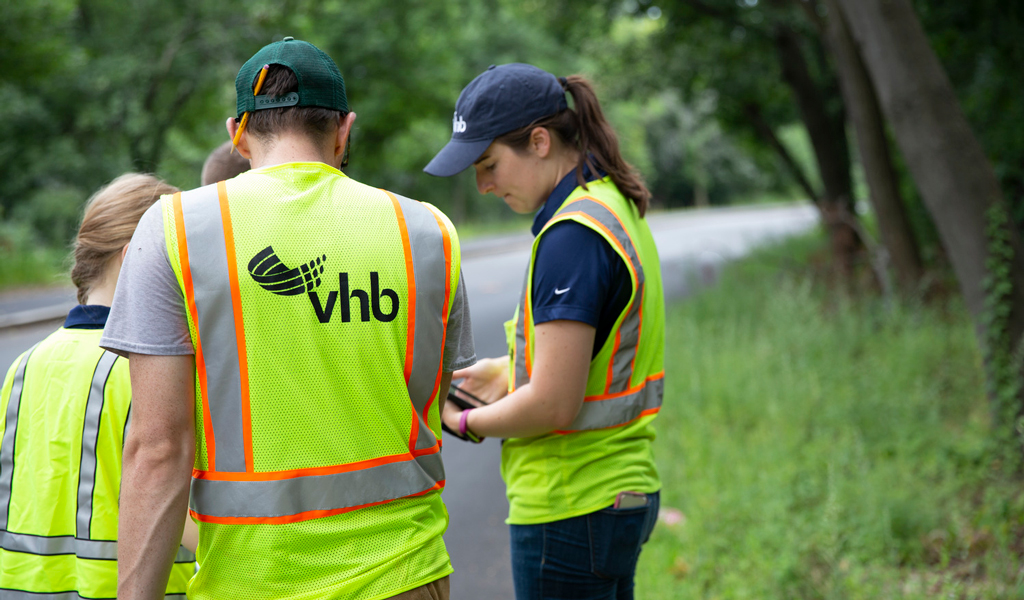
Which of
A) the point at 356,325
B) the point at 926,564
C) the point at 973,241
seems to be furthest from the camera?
the point at 973,241

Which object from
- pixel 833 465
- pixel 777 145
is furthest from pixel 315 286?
pixel 777 145

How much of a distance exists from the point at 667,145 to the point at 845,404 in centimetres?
4412

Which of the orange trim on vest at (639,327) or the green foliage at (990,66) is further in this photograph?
the green foliage at (990,66)

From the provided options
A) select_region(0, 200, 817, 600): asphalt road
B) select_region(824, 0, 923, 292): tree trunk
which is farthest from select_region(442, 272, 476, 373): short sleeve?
select_region(824, 0, 923, 292): tree trunk

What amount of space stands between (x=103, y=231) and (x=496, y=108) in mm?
953

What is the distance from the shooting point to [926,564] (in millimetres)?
3637

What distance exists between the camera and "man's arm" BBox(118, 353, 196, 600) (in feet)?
4.36

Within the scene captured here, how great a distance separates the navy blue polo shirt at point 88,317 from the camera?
1.80 metres

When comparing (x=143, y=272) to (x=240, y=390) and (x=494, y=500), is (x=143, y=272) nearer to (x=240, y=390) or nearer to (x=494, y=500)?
(x=240, y=390)

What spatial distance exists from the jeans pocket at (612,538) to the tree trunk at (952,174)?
3355 millimetres

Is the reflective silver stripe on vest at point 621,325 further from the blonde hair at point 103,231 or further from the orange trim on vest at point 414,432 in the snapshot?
the blonde hair at point 103,231

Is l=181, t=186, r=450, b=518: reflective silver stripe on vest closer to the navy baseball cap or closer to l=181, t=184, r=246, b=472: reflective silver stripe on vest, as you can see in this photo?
l=181, t=184, r=246, b=472: reflective silver stripe on vest

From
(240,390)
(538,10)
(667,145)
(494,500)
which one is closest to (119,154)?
(538,10)

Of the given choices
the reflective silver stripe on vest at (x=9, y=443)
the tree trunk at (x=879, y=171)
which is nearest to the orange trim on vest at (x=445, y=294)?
the reflective silver stripe on vest at (x=9, y=443)
